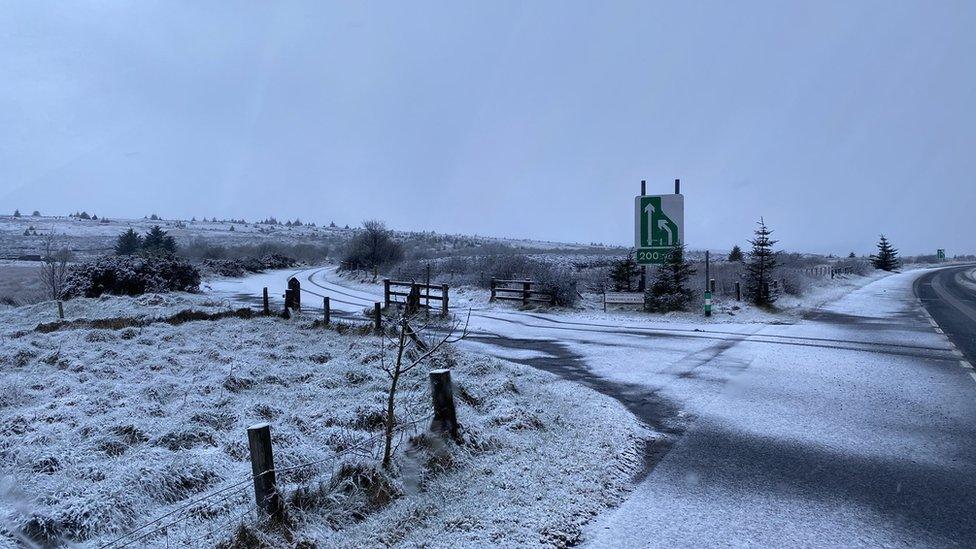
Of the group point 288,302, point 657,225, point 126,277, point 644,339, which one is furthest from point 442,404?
point 126,277

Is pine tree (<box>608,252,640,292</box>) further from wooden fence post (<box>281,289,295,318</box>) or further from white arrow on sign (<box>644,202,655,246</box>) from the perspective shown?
wooden fence post (<box>281,289,295,318</box>)

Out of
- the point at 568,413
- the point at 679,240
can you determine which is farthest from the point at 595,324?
the point at 568,413

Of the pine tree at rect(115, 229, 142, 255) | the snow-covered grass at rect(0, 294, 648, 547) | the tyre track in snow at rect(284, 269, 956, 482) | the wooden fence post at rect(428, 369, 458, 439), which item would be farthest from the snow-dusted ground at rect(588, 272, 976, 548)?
the pine tree at rect(115, 229, 142, 255)

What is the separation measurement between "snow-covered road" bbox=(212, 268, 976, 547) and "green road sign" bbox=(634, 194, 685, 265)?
7.02 m

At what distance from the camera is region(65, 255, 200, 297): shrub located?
2515 cm

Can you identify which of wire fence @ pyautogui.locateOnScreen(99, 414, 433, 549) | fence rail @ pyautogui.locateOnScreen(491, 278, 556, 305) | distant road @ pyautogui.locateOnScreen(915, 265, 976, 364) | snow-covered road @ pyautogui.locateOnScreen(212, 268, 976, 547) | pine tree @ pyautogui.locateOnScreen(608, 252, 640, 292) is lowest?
distant road @ pyautogui.locateOnScreen(915, 265, 976, 364)

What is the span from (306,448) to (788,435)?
5511mm

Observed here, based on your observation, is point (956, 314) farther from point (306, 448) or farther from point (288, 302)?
point (288, 302)

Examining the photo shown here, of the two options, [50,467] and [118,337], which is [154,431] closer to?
[50,467]

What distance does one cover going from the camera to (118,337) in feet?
38.4

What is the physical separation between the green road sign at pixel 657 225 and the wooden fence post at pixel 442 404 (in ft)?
54.6

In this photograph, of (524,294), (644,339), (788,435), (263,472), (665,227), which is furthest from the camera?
(524,294)

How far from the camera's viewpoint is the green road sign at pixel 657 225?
20516 mm

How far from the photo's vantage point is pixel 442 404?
5395mm
